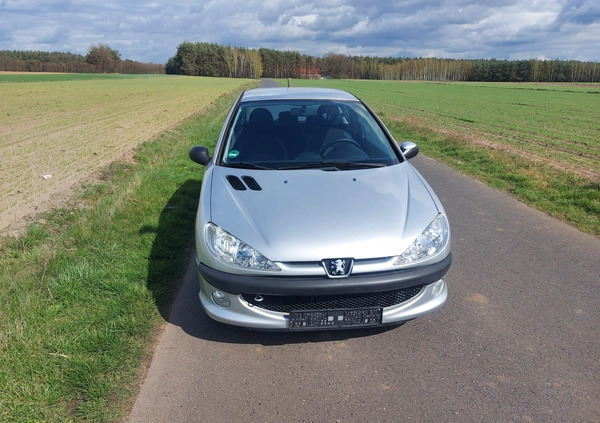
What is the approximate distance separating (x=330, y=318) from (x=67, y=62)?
12746 cm

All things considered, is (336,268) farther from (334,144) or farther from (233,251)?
(334,144)

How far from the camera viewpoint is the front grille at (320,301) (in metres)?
2.78

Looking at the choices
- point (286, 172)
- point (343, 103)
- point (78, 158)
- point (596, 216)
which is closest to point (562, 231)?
point (596, 216)

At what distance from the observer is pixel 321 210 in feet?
9.91

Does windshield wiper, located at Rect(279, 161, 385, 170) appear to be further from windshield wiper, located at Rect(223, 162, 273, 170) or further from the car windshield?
windshield wiper, located at Rect(223, 162, 273, 170)

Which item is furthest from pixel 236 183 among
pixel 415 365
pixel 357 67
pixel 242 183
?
pixel 357 67

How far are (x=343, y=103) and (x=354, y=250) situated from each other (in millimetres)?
2443

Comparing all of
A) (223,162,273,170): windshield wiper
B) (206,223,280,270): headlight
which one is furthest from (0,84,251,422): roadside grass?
(223,162,273,170): windshield wiper

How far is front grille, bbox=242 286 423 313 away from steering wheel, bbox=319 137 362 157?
159 cm

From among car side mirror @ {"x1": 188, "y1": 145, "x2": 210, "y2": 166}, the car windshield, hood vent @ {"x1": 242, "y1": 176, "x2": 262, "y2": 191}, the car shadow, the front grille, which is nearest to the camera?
the front grille

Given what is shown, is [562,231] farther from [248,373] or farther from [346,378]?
[248,373]

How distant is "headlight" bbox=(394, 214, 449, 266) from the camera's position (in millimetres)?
2828

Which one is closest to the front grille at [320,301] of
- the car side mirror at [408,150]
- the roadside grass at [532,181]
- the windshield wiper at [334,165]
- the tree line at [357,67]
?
the windshield wiper at [334,165]

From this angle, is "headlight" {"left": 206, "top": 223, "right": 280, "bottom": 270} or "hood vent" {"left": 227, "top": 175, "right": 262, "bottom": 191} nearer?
"headlight" {"left": 206, "top": 223, "right": 280, "bottom": 270}
